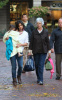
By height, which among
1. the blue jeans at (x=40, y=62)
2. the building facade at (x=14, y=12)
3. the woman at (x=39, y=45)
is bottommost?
the building facade at (x=14, y=12)

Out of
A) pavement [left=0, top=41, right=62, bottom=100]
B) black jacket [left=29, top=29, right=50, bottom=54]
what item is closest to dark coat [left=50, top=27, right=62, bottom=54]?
black jacket [left=29, top=29, right=50, bottom=54]

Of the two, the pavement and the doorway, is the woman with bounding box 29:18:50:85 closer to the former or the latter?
the pavement

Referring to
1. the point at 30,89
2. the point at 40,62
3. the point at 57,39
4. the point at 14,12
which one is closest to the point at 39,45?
the point at 40,62

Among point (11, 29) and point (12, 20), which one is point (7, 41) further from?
point (12, 20)

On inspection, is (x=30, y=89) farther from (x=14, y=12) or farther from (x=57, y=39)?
(x=14, y=12)

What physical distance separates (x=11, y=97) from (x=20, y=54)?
1286 millimetres

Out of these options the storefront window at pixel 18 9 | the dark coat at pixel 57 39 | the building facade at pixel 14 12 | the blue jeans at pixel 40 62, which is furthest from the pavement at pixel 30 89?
the storefront window at pixel 18 9

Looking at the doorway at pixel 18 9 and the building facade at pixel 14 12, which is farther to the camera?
the doorway at pixel 18 9

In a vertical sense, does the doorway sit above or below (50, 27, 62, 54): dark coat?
below

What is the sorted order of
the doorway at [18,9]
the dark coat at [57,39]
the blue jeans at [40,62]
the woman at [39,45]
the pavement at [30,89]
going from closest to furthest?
the pavement at [30,89]
the woman at [39,45]
the blue jeans at [40,62]
the dark coat at [57,39]
the doorway at [18,9]

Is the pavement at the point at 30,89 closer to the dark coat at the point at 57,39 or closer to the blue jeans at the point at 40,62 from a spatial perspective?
the blue jeans at the point at 40,62

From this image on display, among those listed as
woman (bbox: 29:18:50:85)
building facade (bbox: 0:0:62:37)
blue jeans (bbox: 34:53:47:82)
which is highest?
woman (bbox: 29:18:50:85)

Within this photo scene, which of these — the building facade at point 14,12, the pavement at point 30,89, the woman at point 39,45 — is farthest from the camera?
the building facade at point 14,12

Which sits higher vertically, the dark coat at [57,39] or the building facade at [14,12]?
the dark coat at [57,39]
